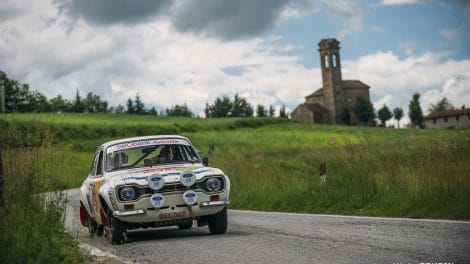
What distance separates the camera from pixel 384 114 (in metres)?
167

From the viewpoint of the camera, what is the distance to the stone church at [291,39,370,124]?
16012cm

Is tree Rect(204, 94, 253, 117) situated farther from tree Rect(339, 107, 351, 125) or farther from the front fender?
the front fender

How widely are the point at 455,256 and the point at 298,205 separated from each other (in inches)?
350

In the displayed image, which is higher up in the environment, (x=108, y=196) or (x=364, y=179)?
(x=108, y=196)

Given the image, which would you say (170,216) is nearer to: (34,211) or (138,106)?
(34,211)

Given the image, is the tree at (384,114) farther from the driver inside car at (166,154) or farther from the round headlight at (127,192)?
the round headlight at (127,192)

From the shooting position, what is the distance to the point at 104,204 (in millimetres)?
10930

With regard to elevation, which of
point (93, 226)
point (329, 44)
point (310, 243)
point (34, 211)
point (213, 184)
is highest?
point (329, 44)

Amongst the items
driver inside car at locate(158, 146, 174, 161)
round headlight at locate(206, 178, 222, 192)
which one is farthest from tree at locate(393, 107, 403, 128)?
round headlight at locate(206, 178, 222, 192)

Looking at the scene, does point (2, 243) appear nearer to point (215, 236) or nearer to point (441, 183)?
point (215, 236)

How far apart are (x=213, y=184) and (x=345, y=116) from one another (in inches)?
5923


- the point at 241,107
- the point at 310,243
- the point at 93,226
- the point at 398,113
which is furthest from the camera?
the point at 241,107

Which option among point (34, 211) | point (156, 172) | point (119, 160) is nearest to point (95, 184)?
point (119, 160)

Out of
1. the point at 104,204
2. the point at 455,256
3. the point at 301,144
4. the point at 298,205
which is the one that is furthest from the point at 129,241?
the point at 301,144
